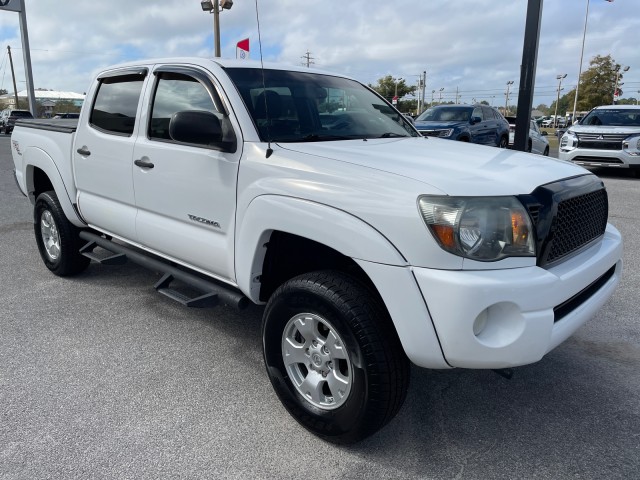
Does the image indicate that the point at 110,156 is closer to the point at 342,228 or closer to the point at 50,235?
the point at 50,235

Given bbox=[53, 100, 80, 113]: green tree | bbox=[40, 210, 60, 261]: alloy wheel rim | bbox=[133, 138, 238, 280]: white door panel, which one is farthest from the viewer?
bbox=[53, 100, 80, 113]: green tree

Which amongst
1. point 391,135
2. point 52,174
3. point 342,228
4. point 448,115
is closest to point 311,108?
point 391,135

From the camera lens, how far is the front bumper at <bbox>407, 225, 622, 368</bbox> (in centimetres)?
210

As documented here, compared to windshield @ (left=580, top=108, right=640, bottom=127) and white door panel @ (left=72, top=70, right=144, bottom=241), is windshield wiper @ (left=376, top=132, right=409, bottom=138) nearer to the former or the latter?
white door panel @ (left=72, top=70, right=144, bottom=241)

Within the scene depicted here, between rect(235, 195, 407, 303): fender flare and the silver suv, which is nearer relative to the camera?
rect(235, 195, 407, 303): fender flare

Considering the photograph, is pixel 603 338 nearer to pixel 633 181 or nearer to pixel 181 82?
pixel 181 82

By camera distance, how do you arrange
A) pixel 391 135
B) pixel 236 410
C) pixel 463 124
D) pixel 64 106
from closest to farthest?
pixel 236 410 < pixel 391 135 < pixel 463 124 < pixel 64 106

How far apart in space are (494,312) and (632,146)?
11.9 meters

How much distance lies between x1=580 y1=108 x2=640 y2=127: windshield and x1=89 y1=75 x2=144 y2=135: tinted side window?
40.2ft

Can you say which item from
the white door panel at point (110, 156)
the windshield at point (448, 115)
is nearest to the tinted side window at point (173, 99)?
the white door panel at point (110, 156)

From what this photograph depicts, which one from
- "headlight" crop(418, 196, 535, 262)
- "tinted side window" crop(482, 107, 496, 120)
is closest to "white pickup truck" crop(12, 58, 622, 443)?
"headlight" crop(418, 196, 535, 262)

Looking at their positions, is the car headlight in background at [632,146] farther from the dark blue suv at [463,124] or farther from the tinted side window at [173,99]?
the tinted side window at [173,99]

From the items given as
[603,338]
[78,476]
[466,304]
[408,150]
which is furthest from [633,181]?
[78,476]

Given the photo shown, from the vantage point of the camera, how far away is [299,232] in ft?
8.33
